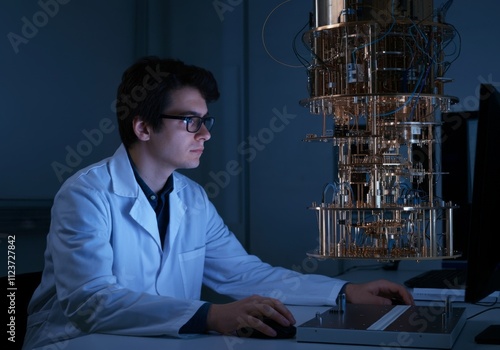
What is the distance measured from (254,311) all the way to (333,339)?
6.9 inches

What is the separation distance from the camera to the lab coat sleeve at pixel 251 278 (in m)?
1.93

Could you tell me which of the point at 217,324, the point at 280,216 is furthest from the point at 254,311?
the point at 280,216

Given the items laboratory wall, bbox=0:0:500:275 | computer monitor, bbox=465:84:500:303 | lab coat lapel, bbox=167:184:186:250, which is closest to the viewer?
computer monitor, bbox=465:84:500:303

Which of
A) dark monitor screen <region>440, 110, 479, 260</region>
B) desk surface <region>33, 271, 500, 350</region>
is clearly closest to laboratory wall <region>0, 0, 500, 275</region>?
dark monitor screen <region>440, 110, 479, 260</region>

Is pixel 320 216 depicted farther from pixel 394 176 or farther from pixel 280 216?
pixel 280 216

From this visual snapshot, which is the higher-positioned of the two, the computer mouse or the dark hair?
the dark hair

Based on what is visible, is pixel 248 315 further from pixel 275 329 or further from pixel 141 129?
pixel 141 129

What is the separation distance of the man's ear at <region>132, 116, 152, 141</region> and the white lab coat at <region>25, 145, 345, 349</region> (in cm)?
7

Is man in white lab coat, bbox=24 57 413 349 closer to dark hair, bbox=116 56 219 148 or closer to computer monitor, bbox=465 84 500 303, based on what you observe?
dark hair, bbox=116 56 219 148

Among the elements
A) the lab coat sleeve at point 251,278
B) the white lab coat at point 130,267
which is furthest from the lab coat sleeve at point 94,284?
the lab coat sleeve at point 251,278

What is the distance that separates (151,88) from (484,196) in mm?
1121

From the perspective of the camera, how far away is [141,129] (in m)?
2.08

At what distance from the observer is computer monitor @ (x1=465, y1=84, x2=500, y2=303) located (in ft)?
4.10

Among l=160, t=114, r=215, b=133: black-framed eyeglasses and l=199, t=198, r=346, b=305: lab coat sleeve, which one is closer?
l=199, t=198, r=346, b=305: lab coat sleeve
